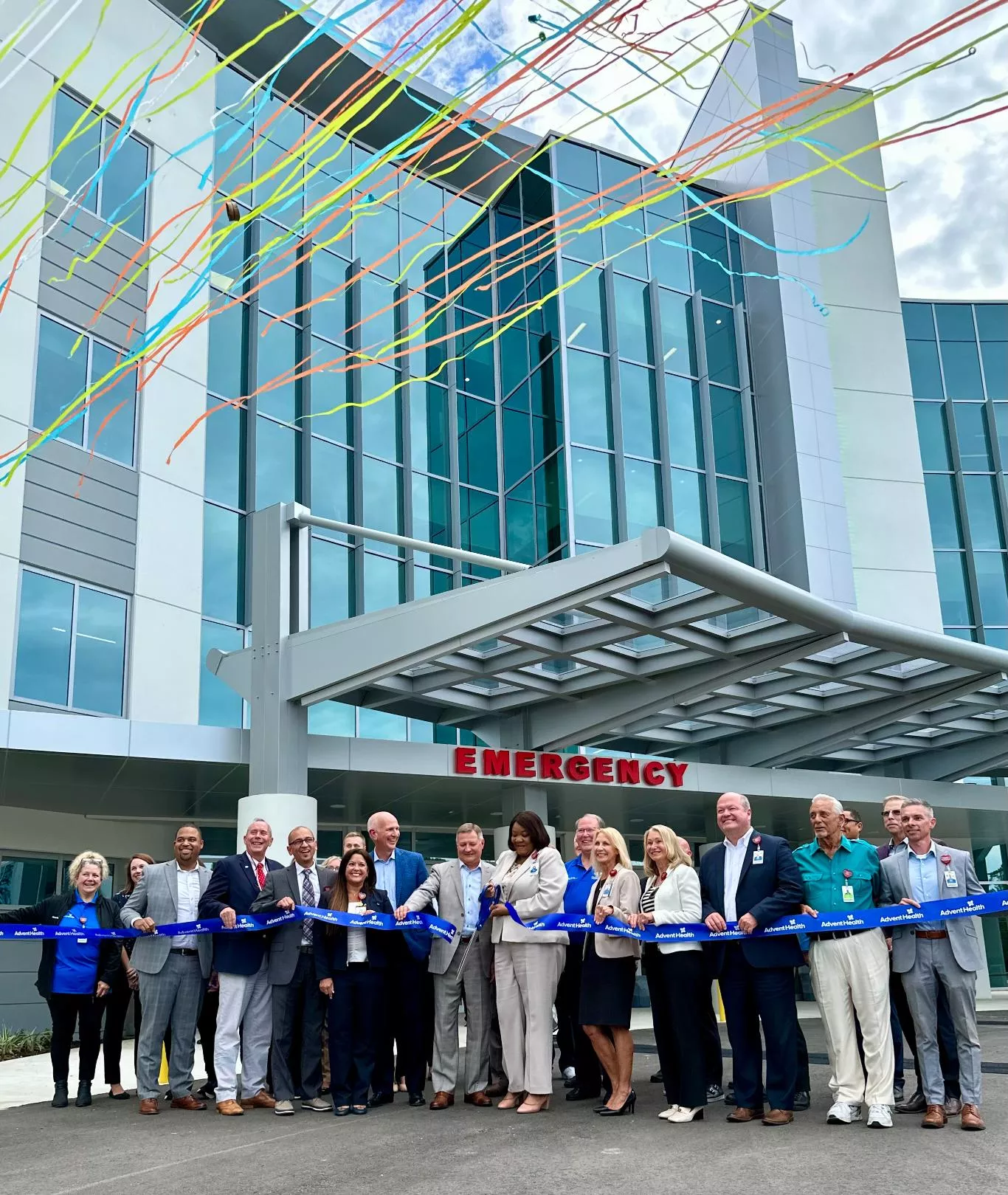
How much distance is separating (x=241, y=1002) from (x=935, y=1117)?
181 inches

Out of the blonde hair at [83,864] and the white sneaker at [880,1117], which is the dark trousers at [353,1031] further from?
the white sneaker at [880,1117]

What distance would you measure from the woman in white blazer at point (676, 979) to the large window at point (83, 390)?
43.6ft

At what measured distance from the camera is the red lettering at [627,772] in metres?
17.9

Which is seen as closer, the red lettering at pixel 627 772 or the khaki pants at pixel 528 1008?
the khaki pants at pixel 528 1008

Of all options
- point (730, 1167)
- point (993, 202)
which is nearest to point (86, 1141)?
point (730, 1167)

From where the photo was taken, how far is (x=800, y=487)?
86.8ft

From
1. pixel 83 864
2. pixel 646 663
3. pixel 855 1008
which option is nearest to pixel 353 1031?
pixel 83 864

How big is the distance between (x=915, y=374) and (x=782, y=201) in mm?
7294

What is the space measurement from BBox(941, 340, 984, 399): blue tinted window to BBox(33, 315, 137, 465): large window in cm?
2302

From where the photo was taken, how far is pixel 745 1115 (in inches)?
277

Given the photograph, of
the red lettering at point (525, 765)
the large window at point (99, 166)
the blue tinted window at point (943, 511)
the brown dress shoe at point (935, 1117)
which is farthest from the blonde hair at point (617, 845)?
the blue tinted window at point (943, 511)

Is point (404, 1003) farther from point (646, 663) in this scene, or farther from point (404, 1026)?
point (646, 663)

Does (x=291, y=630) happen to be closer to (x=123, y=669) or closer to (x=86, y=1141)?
(x=123, y=669)

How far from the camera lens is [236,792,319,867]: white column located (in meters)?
14.1
